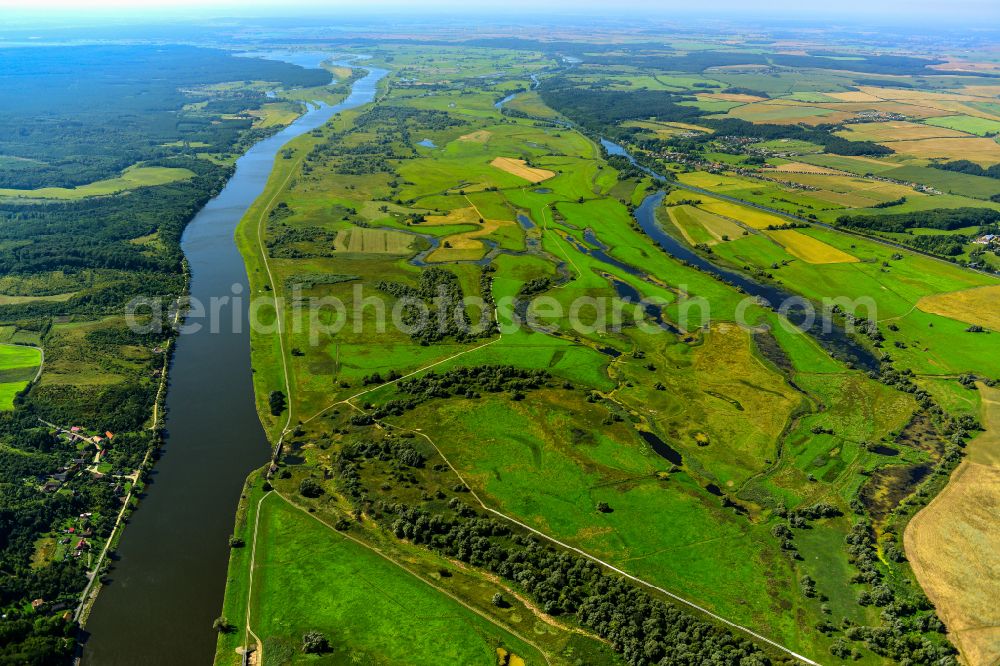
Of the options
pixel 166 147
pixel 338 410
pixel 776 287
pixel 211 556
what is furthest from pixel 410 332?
pixel 166 147

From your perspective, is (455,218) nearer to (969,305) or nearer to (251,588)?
(969,305)

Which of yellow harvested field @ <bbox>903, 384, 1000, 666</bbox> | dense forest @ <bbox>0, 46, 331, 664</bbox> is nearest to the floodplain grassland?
dense forest @ <bbox>0, 46, 331, 664</bbox>

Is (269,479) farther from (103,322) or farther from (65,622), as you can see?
(103,322)

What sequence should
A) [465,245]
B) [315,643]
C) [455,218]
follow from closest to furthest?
[315,643] < [465,245] < [455,218]

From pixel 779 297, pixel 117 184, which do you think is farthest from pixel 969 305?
pixel 117 184

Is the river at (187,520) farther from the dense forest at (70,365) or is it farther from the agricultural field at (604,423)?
the agricultural field at (604,423)

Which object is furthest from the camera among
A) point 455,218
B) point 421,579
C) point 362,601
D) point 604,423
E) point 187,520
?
point 455,218
